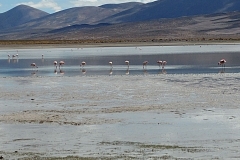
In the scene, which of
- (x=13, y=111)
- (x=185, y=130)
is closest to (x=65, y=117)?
(x=13, y=111)

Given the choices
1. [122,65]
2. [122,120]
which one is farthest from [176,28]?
[122,120]

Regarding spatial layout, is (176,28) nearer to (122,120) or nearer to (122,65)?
(122,65)

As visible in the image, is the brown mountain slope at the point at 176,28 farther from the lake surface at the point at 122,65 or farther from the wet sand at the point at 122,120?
the wet sand at the point at 122,120

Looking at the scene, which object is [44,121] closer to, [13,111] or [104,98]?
[13,111]

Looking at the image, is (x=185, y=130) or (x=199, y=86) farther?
(x=199, y=86)

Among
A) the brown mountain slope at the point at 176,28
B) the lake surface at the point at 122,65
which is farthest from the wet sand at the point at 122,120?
the brown mountain slope at the point at 176,28

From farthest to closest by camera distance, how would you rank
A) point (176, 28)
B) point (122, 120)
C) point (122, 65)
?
point (176, 28) < point (122, 65) < point (122, 120)

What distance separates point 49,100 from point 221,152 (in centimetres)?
843

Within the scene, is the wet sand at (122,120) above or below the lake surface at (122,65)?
below

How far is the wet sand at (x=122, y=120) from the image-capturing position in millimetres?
9938

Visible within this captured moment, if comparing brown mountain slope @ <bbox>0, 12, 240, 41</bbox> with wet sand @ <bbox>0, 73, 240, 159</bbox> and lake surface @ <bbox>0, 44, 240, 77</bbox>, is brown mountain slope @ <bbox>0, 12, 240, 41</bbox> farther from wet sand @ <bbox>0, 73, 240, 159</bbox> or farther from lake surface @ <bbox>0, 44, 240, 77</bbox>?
wet sand @ <bbox>0, 73, 240, 159</bbox>

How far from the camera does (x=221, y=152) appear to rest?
9602 mm

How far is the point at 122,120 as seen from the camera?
516 inches

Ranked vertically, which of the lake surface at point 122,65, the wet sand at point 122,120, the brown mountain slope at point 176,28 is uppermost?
the brown mountain slope at point 176,28
